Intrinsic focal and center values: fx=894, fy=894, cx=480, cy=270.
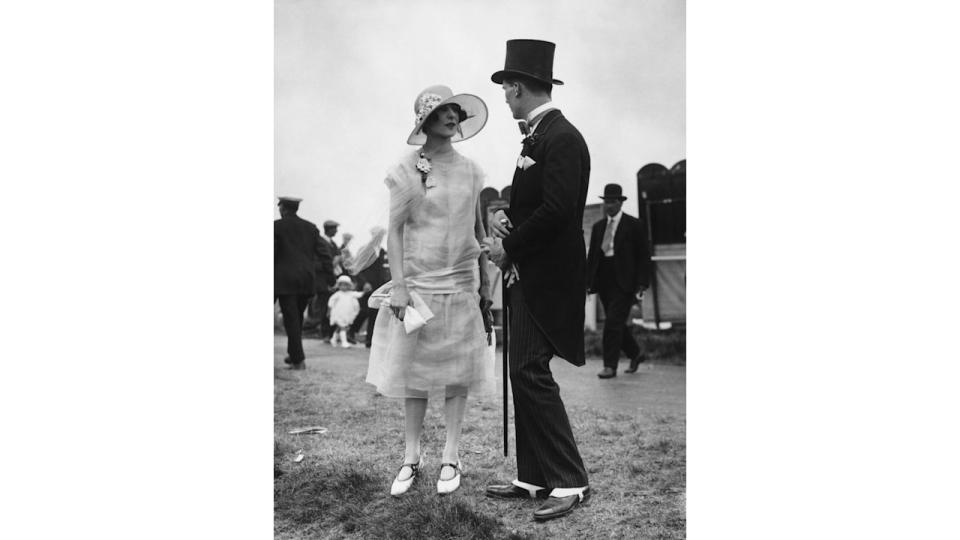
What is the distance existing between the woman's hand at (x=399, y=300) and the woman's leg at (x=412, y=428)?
47 centimetres

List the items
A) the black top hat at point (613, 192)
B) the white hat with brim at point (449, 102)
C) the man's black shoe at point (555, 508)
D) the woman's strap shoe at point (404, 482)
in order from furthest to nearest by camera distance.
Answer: the black top hat at point (613, 192) < the woman's strap shoe at point (404, 482) < the white hat with brim at point (449, 102) < the man's black shoe at point (555, 508)

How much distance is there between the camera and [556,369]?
5.16m

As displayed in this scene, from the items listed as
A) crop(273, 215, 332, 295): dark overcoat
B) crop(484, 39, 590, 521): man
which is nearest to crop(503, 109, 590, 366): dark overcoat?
crop(484, 39, 590, 521): man

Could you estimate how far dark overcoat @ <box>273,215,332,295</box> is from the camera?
524cm

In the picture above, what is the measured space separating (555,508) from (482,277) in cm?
117

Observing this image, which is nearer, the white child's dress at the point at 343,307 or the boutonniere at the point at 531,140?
the boutonniere at the point at 531,140

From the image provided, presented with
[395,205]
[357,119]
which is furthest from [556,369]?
[357,119]

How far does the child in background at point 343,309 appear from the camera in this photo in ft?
18.0

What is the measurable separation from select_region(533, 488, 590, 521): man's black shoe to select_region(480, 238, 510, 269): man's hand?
1129 mm

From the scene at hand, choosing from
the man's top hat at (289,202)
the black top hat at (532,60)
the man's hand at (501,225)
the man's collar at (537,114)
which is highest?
the black top hat at (532,60)

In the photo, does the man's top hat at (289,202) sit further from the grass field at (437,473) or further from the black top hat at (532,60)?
the black top hat at (532,60)

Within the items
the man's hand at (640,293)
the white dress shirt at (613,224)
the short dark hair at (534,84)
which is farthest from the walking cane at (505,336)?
the man's hand at (640,293)

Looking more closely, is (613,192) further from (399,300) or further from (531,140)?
(399,300)

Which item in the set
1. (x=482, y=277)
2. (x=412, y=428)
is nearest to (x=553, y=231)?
(x=482, y=277)
